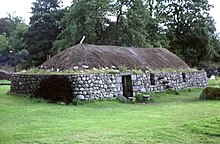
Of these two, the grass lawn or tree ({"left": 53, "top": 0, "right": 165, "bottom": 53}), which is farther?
tree ({"left": 53, "top": 0, "right": 165, "bottom": 53})

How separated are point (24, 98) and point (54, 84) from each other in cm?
172

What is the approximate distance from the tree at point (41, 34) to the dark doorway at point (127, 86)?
18.5 metres

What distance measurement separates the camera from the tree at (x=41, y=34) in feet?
109

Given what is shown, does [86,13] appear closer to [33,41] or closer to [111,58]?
[33,41]

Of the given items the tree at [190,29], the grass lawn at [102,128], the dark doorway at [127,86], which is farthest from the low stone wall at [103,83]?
the tree at [190,29]

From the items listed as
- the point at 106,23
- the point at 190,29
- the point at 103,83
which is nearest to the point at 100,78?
the point at 103,83

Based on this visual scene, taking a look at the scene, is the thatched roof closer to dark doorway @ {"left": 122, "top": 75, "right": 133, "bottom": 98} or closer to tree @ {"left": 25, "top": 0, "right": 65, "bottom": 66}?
dark doorway @ {"left": 122, "top": 75, "right": 133, "bottom": 98}

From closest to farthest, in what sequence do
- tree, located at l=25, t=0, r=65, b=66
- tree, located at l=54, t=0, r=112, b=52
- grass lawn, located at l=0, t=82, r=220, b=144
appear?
grass lawn, located at l=0, t=82, r=220, b=144
tree, located at l=54, t=0, r=112, b=52
tree, located at l=25, t=0, r=65, b=66

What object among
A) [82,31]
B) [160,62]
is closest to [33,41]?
[82,31]

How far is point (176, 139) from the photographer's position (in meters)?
6.33

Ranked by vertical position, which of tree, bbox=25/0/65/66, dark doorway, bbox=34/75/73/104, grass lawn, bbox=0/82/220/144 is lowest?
grass lawn, bbox=0/82/220/144

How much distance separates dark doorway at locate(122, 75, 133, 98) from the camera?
15711mm

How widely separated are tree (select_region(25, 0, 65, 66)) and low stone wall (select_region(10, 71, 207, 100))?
55.8ft

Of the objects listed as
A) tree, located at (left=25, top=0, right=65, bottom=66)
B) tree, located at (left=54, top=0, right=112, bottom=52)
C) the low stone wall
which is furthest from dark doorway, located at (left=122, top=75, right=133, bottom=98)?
tree, located at (left=25, top=0, right=65, bottom=66)
